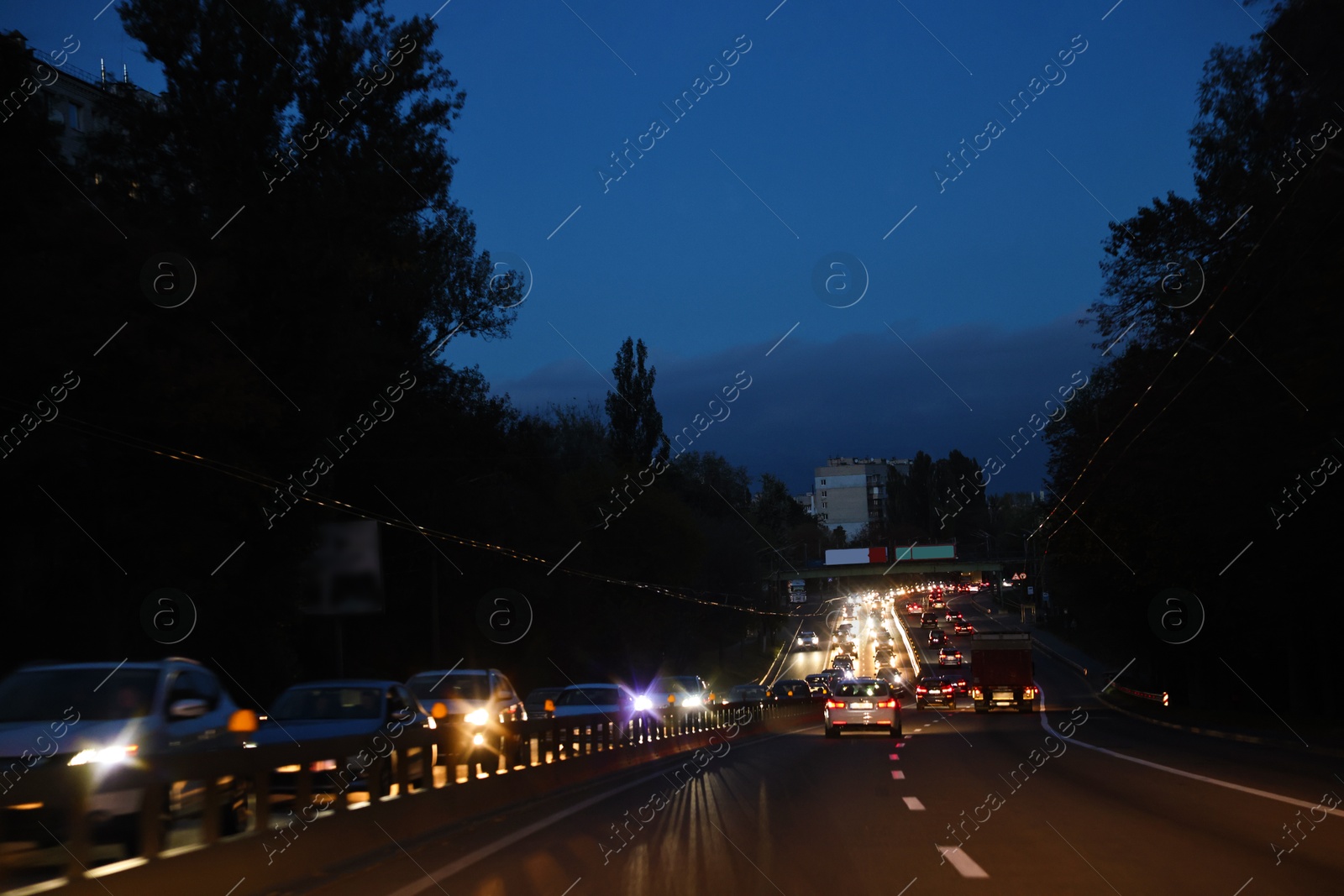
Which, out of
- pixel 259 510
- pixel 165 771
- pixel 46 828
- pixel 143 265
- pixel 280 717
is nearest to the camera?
pixel 46 828

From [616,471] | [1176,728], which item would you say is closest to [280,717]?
[1176,728]

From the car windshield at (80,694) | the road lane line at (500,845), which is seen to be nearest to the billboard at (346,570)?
the road lane line at (500,845)

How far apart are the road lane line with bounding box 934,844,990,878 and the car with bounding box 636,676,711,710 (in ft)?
87.5

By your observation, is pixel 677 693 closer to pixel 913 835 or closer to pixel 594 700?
pixel 594 700

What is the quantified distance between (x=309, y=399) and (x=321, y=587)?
5.74 metres

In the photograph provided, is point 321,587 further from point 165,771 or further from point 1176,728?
point 165,771

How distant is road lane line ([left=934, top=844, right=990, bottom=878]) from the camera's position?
Result: 33.1 ft

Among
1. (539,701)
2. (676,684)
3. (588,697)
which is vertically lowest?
(588,697)

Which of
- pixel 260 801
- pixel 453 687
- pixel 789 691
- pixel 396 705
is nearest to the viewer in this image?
pixel 260 801

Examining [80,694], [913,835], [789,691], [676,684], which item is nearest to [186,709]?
[80,694]

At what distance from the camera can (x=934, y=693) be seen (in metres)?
59.5

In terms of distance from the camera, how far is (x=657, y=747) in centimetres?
2667

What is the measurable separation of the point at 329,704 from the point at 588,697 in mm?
13422

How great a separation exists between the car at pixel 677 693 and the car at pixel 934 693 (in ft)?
55.7
